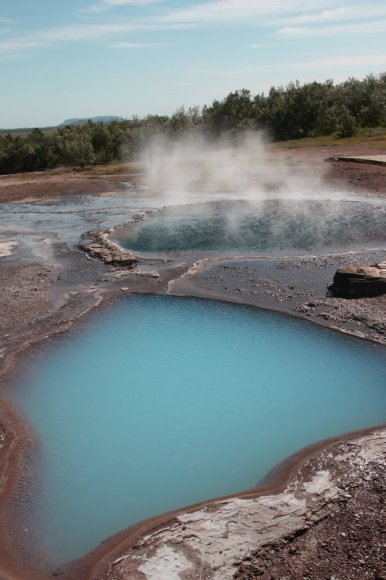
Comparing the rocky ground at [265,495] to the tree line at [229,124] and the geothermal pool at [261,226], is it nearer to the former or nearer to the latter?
the geothermal pool at [261,226]

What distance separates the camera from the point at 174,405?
919cm

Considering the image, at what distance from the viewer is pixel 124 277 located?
1530cm

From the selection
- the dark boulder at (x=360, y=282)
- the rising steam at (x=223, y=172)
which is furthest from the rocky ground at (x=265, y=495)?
the rising steam at (x=223, y=172)

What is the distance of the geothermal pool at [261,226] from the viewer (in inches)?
707

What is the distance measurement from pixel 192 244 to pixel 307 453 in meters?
11.3

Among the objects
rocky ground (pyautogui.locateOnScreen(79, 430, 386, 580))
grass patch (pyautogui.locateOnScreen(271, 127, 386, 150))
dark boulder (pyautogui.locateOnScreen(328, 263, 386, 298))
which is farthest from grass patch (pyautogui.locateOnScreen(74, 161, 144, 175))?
rocky ground (pyautogui.locateOnScreen(79, 430, 386, 580))

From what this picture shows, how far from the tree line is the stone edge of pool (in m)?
27.7

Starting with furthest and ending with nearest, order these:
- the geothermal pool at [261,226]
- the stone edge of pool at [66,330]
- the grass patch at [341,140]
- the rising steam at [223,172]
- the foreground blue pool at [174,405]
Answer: the grass patch at [341,140], the rising steam at [223,172], the geothermal pool at [261,226], the foreground blue pool at [174,405], the stone edge of pool at [66,330]

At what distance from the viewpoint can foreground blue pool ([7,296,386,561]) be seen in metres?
7.24

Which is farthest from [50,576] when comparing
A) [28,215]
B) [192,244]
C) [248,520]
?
[28,215]

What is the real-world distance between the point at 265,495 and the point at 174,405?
8.66ft

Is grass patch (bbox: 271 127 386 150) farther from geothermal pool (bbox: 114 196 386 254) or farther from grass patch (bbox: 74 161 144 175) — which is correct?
geothermal pool (bbox: 114 196 386 254)

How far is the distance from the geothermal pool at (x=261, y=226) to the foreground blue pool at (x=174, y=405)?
5578mm

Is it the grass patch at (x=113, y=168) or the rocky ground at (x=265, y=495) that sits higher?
the grass patch at (x=113, y=168)
